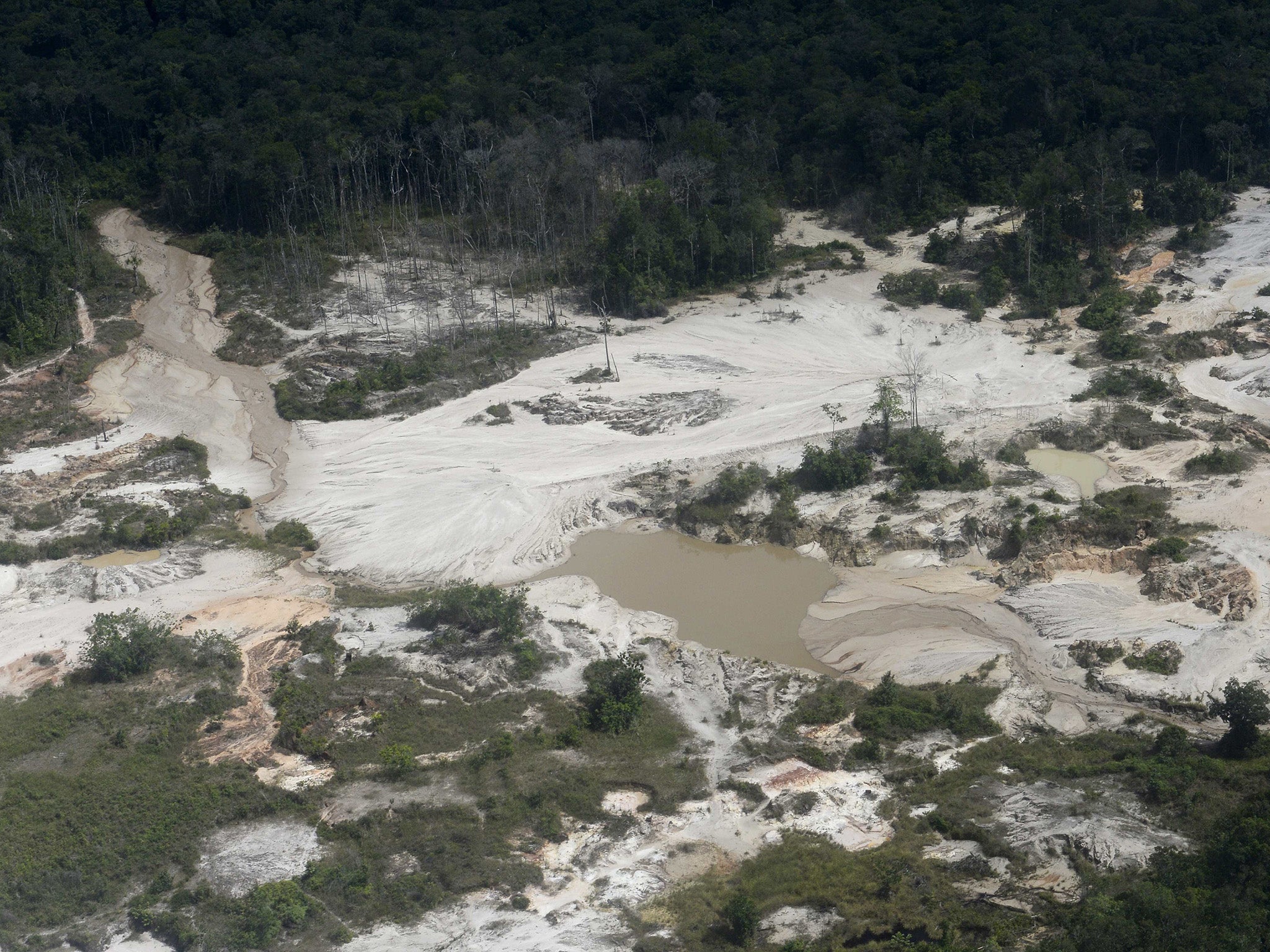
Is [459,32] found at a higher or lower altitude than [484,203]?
higher

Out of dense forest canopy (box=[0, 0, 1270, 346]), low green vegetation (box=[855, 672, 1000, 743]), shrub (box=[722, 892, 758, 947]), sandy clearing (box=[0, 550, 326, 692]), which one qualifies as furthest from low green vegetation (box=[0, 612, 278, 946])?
dense forest canopy (box=[0, 0, 1270, 346])

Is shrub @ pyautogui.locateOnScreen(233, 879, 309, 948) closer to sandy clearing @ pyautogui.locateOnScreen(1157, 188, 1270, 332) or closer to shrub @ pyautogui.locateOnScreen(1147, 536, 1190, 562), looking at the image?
shrub @ pyautogui.locateOnScreen(1147, 536, 1190, 562)

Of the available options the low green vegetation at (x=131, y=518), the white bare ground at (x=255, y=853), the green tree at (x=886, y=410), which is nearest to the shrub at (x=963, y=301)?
the green tree at (x=886, y=410)

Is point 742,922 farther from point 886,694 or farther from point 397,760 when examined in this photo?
point 886,694

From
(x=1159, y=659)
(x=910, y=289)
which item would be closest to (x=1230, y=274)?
(x=910, y=289)

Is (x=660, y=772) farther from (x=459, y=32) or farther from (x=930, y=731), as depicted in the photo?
(x=459, y=32)

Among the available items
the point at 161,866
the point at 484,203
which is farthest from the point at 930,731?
the point at 484,203
